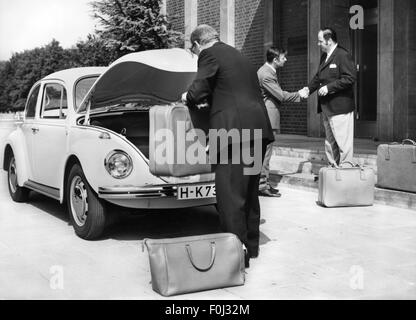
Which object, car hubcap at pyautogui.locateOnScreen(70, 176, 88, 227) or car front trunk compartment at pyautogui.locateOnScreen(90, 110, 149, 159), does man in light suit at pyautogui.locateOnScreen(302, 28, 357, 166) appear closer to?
car front trunk compartment at pyautogui.locateOnScreen(90, 110, 149, 159)

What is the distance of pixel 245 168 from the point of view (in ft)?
16.1

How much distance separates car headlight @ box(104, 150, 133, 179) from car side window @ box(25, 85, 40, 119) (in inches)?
104

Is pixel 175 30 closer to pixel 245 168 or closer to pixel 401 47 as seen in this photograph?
pixel 401 47

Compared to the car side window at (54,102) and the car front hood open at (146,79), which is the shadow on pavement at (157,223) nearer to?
the car side window at (54,102)

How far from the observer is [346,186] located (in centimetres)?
774

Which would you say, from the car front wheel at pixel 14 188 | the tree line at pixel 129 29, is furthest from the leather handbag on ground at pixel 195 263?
the tree line at pixel 129 29

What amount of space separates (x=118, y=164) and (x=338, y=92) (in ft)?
12.4

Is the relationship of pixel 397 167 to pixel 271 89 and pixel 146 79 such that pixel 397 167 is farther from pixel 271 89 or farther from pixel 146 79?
pixel 146 79

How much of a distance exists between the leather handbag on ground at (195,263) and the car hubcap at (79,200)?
6.72 ft

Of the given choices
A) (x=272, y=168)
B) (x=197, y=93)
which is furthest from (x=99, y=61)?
(x=197, y=93)

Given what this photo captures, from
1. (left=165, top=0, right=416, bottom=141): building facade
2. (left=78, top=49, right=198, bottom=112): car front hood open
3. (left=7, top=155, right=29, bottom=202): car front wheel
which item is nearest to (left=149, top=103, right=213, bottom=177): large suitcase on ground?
(left=78, top=49, right=198, bottom=112): car front hood open

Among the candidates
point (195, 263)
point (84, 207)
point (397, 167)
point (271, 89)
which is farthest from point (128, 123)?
point (397, 167)

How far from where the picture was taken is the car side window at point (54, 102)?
737 cm

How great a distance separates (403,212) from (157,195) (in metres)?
3.48
